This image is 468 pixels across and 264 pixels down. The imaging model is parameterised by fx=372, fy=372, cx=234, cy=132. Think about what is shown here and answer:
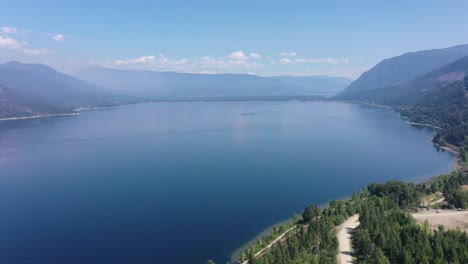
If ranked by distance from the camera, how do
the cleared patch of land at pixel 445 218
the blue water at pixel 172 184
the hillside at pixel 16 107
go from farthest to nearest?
the hillside at pixel 16 107
the blue water at pixel 172 184
the cleared patch of land at pixel 445 218

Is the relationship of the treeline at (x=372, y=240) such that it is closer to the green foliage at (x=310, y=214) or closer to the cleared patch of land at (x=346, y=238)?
the green foliage at (x=310, y=214)

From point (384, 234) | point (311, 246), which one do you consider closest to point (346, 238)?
point (384, 234)

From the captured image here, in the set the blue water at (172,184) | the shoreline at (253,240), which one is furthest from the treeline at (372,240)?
the blue water at (172,184)

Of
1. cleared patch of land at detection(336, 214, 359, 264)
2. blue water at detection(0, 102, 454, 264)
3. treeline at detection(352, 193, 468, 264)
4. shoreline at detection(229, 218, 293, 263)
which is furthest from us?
blue water at detection(0, 102, 454, 264)

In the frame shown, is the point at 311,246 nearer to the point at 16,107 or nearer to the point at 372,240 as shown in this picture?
the point at 372,240

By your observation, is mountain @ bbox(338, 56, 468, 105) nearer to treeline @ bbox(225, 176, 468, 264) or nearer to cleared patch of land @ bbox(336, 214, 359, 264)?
cleared patch of land @ bbox(336, 214, 359, 264)

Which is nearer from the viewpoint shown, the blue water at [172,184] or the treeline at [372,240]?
the treeline at [372,240]

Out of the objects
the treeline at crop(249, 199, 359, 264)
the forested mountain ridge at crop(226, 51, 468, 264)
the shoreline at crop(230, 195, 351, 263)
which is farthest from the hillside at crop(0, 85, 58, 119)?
the treeline at crop(249, 199, 359, 264)
